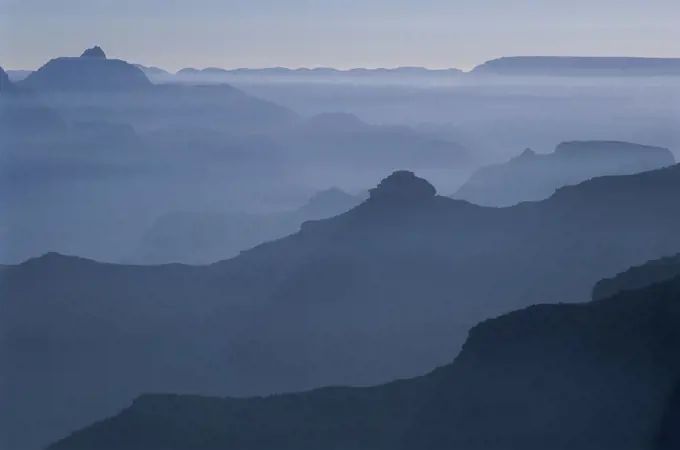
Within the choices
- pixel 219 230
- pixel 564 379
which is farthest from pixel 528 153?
pixel 564 379

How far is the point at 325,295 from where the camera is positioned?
3916 centimetres

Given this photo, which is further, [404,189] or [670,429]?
[404,189]

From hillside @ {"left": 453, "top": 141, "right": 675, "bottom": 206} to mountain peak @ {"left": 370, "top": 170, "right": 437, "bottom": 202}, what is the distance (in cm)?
1350

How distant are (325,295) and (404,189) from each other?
9516 mm

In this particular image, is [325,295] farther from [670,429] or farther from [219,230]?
[219,230]

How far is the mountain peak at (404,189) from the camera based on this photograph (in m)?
44.2

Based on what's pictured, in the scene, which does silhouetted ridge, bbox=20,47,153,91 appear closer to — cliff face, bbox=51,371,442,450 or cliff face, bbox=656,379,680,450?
cliff face, bbox=51,371,442,450

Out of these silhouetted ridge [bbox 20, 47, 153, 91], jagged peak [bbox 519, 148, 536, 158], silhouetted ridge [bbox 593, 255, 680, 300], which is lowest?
silhouetted ridge [bbox 593, 255, 680, 300]

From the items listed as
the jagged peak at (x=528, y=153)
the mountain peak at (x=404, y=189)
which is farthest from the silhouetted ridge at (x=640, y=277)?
the jagged peak at (x=528, y=153)

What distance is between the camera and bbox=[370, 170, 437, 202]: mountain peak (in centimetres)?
4425

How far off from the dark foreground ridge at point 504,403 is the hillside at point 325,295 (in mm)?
8059

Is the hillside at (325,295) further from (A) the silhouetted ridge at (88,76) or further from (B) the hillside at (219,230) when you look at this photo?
(A) the silhouetted ridge at (88,76)

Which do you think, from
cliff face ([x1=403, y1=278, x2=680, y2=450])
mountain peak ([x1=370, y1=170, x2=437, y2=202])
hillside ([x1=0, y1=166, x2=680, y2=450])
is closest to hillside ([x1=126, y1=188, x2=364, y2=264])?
hillside ([x1=0, y1=166, x2=680, y2=450])

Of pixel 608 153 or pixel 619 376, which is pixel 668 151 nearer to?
pixel 608 153
